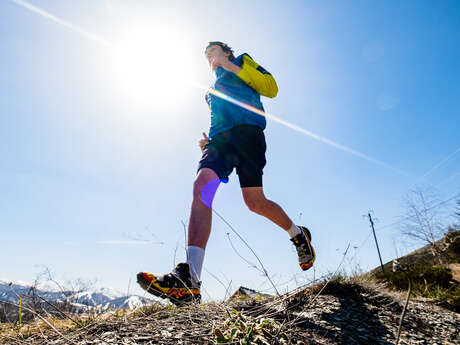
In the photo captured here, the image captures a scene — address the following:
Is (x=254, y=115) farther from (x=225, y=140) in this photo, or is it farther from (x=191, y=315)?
(x=191, y=315)

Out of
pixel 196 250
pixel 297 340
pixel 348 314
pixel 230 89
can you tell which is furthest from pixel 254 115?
pixel 297 340

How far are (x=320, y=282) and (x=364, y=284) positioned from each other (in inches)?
13.5

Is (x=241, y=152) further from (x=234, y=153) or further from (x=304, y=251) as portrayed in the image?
(x=304, y=251)

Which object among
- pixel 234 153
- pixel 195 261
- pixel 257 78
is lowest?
pixel 195 261

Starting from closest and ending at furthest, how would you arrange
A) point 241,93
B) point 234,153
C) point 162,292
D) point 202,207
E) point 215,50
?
point 162,292 < point 202,207 < point 234,153 < point 241,93 < point 215,50

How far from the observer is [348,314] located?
145cm

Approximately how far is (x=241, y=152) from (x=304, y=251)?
120 centimetres

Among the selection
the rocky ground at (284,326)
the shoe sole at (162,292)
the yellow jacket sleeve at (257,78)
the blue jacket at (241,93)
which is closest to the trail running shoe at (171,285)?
the shoe sole at (162,292)

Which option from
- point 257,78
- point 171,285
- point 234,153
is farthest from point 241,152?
point 171,285

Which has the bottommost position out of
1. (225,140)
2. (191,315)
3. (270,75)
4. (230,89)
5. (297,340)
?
(297,340)

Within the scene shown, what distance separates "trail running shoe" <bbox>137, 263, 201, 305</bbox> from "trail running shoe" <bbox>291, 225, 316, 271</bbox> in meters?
1.19

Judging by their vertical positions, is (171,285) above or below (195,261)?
below

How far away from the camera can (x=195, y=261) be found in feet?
6.61

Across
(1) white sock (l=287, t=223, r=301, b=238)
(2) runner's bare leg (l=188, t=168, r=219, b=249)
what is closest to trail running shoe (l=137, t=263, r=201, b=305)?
(2) runner's bare leg (l=188, t=168, r=219, b=249)
